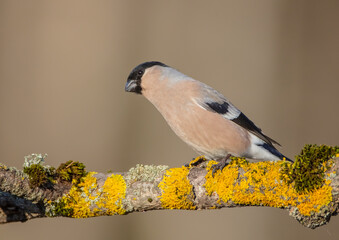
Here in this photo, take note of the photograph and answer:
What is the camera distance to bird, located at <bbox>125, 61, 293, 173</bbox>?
14.2 ft

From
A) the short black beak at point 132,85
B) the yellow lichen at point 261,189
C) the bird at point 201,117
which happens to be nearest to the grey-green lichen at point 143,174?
the yellow lichen at point 261,189

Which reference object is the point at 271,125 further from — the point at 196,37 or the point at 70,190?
the point at 70,190

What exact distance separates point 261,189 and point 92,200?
1068 millimetres

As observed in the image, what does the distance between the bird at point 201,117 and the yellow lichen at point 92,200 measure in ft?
4.00

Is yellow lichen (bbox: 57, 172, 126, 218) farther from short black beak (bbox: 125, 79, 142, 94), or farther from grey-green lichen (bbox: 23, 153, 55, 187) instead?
short black beak (bbox: 125, 79, 142, 94)

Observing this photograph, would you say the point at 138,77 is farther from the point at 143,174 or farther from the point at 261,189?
the point at 261,189

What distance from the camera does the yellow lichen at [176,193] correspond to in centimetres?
321

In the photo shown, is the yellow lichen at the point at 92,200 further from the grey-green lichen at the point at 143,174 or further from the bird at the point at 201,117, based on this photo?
the bird at the point at 201,117

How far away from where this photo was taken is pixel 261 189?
9.99 ft

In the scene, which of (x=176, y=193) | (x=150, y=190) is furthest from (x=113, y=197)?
(x=176, y=193)

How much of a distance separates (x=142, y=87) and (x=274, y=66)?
265cm

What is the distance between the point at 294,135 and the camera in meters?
6.58

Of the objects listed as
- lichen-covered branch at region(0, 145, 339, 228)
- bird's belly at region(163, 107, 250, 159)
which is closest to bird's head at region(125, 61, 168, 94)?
bird's belly at region(163, 107, 250, 159)

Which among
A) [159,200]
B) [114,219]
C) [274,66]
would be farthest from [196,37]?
[159,200]
